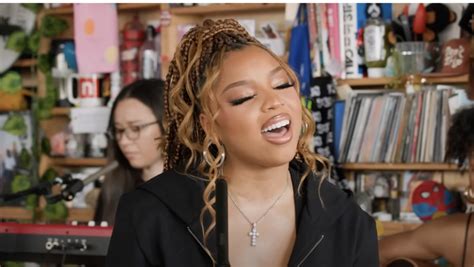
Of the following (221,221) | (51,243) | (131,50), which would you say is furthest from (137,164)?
(221,221)

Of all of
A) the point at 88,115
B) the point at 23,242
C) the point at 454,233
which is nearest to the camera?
the point at 23,242

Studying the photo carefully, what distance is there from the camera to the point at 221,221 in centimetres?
93

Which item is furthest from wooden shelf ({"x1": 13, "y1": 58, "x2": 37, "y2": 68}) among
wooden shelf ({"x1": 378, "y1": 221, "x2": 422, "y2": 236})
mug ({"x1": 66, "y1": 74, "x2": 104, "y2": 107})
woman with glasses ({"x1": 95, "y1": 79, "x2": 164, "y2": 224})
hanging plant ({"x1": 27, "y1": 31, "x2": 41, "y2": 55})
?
wooden shelf ({"x1": 378, "y1": 221, "x2": 422, "y2": 236})

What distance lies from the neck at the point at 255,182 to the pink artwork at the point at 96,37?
8.99ft

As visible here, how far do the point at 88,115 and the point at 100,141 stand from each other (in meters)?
0.15

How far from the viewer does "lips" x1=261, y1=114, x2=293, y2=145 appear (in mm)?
1243

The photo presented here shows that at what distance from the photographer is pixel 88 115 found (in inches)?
162

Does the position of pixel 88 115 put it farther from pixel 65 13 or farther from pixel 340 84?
pixel 340 84

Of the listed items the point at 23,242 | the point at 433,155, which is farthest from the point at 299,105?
the point at 433,155

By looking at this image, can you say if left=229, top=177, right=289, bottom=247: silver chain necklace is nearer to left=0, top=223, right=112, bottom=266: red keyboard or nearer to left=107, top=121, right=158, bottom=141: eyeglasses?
left=0, top=223, right=112, bottom=266: red keyboard

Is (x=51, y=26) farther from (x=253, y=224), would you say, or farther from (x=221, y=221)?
(x=221, y=221)

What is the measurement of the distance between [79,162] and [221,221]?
335 centimetres

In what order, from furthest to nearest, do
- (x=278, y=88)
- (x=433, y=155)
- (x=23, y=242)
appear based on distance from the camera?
(x=433, y=155), (x=23, y=242), (x=278, y=88)

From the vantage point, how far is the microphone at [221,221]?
0.92 m
